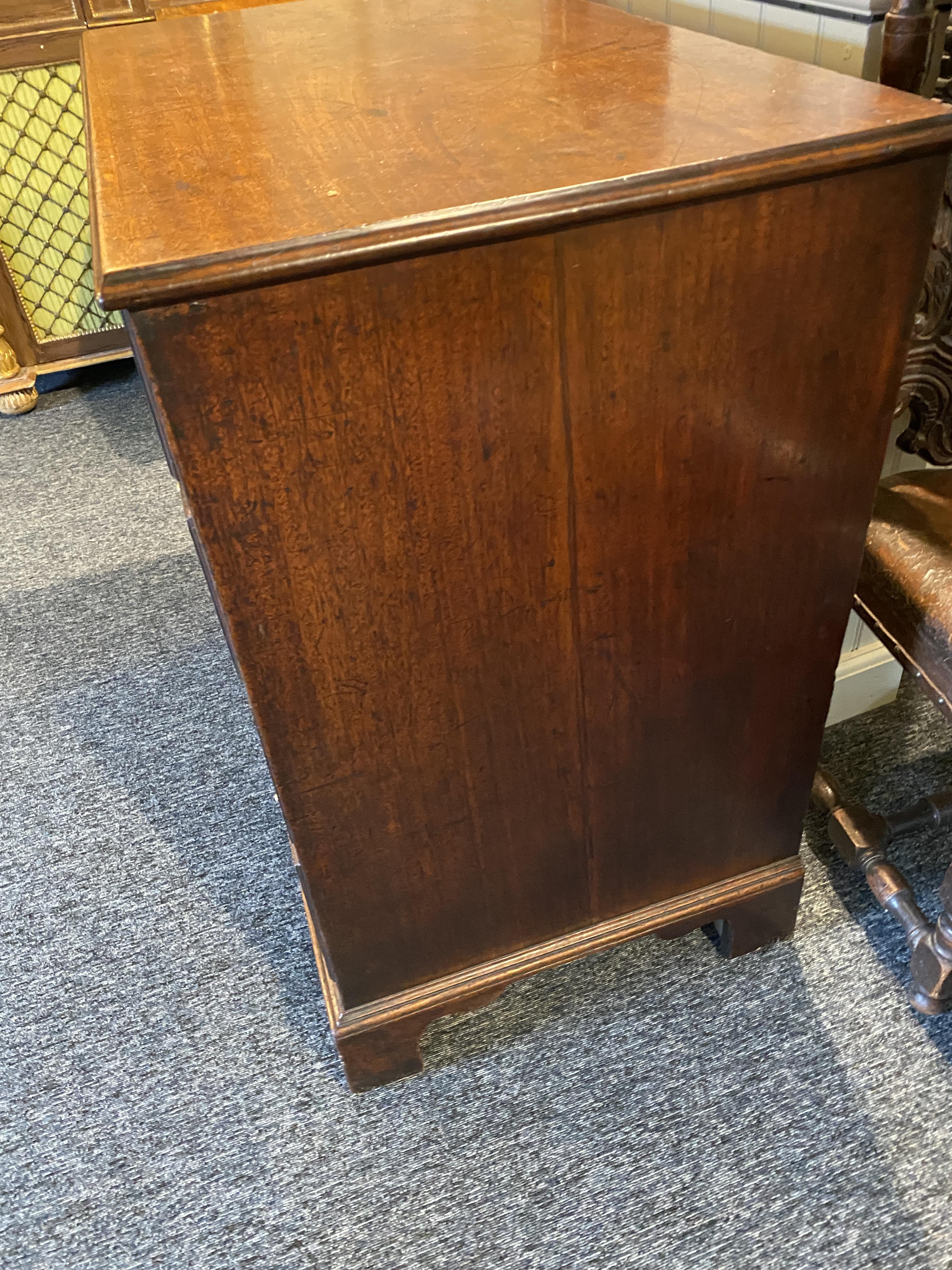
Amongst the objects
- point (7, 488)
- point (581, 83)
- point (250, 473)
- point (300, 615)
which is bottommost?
point (7, 488)

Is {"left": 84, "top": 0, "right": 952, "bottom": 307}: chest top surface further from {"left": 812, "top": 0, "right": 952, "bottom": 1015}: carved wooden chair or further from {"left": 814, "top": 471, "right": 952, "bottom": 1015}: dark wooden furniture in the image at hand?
{"left": 814, "top": 471, "right": 952, "bottom": 1015}: dark wooden furniture

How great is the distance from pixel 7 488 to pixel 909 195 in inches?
81.8

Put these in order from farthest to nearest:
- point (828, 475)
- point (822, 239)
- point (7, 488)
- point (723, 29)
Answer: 1. point (7, 488)
2. point (723, 29)
3. point (828, 475)
4. point (822, 239)

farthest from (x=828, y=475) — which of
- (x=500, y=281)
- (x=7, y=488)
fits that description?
(x=7, y=488)

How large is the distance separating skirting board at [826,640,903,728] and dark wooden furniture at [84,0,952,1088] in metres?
0.39

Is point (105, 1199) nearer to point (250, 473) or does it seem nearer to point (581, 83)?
A: point (250, 473)

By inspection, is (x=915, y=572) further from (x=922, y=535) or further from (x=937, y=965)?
(x=937, y=965)

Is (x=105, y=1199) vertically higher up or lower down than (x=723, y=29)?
lower down

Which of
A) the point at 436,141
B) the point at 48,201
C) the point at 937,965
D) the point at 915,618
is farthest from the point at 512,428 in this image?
the point at 48,201

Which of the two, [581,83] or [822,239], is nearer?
[822,239]

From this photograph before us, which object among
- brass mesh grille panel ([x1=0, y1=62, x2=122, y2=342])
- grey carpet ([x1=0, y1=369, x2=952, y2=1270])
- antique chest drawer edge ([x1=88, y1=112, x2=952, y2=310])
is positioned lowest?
grey carpet ([x1=0, y1=369, x2=952, y2=1270])

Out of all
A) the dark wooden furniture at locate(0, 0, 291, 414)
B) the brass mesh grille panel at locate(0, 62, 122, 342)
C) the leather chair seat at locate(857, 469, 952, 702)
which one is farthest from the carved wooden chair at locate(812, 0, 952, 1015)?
the brass mesh grille panel at locate(0, 62, 122, 342)

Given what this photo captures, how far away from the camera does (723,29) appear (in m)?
1.12

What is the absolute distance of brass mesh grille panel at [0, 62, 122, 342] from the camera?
2.18m
